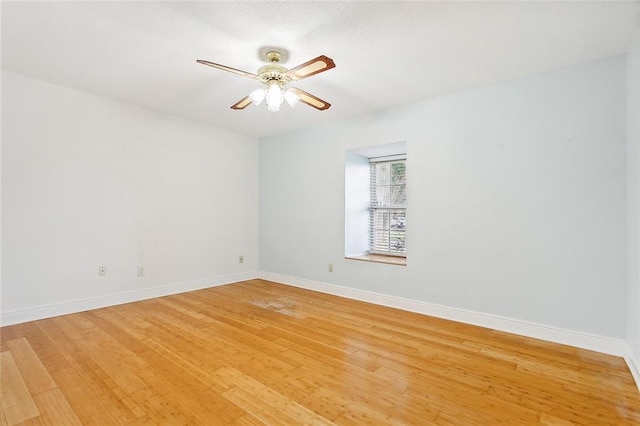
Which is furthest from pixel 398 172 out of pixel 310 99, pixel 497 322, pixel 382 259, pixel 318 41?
pixel 318 41

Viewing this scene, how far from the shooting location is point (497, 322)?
2.96m

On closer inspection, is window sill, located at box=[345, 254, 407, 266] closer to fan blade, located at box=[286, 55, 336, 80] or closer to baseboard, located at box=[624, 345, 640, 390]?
baseboard, located at box=[624, 345, 640, 390]

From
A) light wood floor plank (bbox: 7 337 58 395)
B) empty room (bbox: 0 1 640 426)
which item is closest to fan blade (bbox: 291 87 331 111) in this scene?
empty room (bbox: 0 1 640 426)

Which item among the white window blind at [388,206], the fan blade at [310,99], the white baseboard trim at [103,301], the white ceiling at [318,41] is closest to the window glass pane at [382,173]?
the white window blind at [388,206]

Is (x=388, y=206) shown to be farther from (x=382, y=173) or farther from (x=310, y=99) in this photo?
(x=310, y=99)

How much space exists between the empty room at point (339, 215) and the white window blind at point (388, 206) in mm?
34

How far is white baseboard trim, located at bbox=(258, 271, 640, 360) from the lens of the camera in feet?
8.05

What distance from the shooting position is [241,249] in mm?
5102

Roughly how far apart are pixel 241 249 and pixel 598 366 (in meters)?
4.51

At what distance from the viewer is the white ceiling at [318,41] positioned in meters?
1.97

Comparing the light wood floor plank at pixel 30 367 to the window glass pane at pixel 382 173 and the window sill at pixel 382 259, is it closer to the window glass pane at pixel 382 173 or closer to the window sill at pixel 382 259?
the window sill at pixel 382 259

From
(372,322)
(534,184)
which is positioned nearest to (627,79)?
(534,184)

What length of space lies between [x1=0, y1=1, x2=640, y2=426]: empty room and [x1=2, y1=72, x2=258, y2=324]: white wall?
0.07 ft

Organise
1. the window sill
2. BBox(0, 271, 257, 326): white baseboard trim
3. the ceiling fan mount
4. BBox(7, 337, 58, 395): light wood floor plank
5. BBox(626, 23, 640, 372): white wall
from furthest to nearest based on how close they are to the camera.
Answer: the window sill < BBox(0, 271, 257, 326): white baseboard trim < the ceiling fan mount < BBox(626, 23, 640, 372): white wall < BBox(7, 337, 58, 395): light wood floor plank
